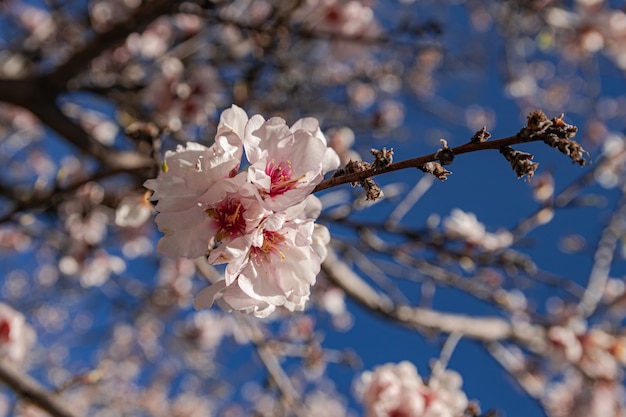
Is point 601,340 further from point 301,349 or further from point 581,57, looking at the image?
point 581,57

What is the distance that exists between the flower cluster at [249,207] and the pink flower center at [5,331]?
2.29 m

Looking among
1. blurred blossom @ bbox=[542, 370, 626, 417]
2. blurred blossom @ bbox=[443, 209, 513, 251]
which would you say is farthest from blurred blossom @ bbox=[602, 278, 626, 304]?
blurred blossom @ bbox=[443, 209, 513, 251]

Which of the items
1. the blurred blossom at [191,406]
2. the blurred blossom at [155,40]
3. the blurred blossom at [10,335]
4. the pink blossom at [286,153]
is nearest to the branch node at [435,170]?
the pink blossom at [286,153]

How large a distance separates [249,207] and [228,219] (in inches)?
2.0

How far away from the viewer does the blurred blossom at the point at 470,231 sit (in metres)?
2.11

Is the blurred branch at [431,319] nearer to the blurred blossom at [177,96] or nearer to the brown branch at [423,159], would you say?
the blurred blossom at [177,96]

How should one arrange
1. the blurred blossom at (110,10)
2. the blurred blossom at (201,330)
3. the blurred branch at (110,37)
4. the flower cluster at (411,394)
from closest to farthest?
the flower cluster at (411,394) < the blurred branch at (110,37) < the blurred blossom at (110,10) < the blurred blossom at (201,330)

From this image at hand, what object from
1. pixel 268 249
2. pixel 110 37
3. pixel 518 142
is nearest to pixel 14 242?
pixel 110 37

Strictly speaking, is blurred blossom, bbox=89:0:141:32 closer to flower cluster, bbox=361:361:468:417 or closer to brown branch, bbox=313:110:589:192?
flower cluster, bbox=361:361:468:417

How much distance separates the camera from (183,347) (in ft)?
14.5

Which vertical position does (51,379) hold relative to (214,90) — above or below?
below

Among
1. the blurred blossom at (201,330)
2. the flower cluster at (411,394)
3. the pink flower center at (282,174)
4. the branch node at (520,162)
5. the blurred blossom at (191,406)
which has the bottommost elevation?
the blurred blossom at (191,406)

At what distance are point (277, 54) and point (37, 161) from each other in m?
5.16

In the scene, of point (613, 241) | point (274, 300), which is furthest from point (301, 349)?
point (613, 241)
